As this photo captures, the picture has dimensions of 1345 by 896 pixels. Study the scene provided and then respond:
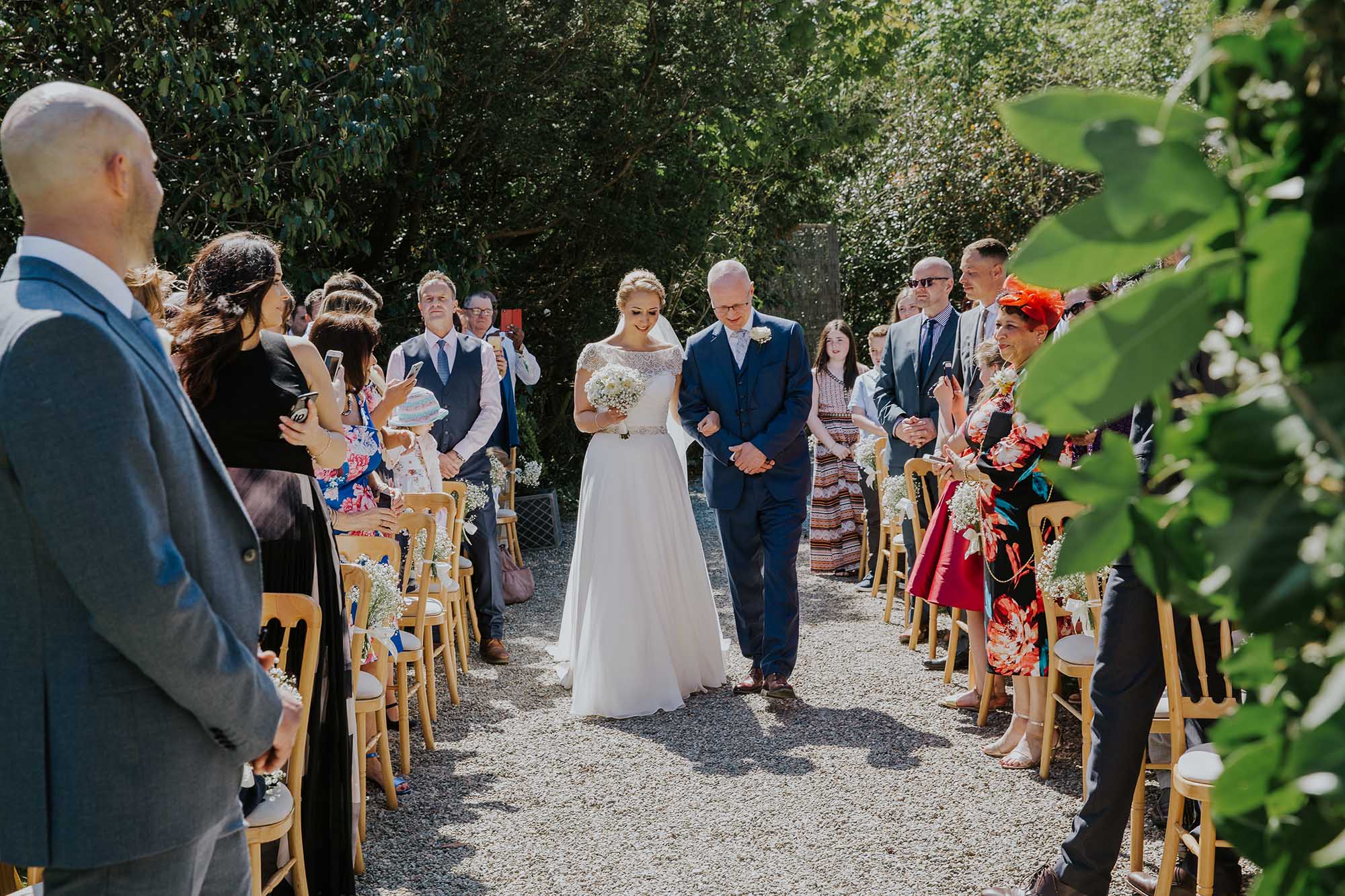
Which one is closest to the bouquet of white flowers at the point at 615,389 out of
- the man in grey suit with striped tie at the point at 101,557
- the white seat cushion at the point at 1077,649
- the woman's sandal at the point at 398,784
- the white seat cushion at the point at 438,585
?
the white seat cushion at the point at 438,585

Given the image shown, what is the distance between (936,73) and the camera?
77.4ft

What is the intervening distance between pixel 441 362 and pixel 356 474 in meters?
2.15

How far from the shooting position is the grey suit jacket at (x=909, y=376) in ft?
22.2

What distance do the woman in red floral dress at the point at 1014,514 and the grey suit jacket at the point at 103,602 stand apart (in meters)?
3.43

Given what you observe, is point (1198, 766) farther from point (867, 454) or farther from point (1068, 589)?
point (867, 454)

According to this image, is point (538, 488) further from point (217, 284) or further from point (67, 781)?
point (67, 781)

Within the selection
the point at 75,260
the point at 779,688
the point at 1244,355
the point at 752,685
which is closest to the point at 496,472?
the point at 752,685

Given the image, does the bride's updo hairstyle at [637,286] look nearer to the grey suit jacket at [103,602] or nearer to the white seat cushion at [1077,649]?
the white seat cushion at [1077,649]

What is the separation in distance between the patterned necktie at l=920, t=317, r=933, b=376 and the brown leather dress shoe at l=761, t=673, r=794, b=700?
2121mm

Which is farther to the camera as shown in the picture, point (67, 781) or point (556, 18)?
point (556, 18)

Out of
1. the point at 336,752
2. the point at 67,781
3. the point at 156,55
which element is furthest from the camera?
the point at 156,55

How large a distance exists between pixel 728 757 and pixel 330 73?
20.3 ft

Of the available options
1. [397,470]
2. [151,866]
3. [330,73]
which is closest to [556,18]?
[330,73]

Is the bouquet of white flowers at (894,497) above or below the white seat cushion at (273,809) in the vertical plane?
above
